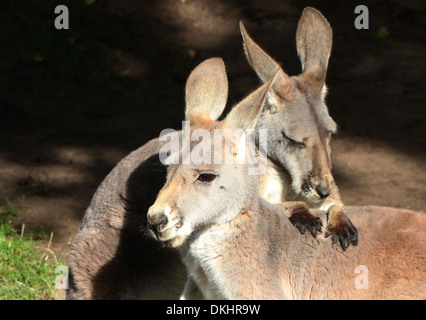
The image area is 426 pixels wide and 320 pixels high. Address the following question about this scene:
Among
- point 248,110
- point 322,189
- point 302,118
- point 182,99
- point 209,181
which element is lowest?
point 209,181

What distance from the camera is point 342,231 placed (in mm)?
3748

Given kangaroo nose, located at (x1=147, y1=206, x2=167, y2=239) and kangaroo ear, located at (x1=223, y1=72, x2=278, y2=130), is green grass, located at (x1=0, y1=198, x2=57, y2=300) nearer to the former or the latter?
kangaroo nose, located at (x1=147, y1=206, x2=167, y2=239)

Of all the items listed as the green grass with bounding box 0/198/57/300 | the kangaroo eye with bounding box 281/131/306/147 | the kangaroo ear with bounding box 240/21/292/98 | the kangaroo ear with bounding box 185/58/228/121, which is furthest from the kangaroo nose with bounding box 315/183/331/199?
the green grass with bounding box 0/198/57/300

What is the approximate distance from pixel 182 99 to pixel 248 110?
177 inches

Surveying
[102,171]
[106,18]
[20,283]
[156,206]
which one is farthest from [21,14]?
[156,206]

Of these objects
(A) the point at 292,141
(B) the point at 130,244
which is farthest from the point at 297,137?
(B) the point at 130,244

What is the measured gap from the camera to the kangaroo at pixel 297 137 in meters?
4.19

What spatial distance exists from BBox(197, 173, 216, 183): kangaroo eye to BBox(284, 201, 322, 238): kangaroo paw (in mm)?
709

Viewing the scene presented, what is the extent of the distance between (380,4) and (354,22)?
0.49 metres

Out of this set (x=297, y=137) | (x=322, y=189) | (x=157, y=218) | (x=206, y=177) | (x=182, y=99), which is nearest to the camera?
(x=157, y=218)

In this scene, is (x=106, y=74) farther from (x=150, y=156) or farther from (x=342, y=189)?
(x=150, y=156)

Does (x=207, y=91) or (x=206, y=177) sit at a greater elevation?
(x=207, y=91)

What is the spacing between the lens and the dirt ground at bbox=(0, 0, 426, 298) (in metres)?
6.02

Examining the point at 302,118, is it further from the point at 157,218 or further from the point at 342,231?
the point at 157,218
